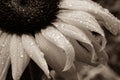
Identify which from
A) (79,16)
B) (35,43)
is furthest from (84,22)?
(35,43)

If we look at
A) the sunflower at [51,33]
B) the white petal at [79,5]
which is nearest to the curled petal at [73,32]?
the sunflower at [51,33]

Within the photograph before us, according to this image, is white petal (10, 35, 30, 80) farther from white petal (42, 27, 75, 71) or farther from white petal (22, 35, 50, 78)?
white petal (42, 27, 75, 71)

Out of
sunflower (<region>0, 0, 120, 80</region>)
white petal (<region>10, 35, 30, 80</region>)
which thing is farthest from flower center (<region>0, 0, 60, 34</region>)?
white petal (<region>10, 35, 30, 80</region>)

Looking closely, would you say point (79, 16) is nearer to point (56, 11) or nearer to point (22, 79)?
point (56, 11)

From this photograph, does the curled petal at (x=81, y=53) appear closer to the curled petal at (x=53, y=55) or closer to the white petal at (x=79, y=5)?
the curled petal at (x=53, y=55)

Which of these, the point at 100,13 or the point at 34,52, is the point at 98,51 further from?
the point at 34,52

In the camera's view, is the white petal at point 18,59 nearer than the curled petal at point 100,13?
Yes

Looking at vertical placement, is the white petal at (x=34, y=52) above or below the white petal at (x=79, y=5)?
below

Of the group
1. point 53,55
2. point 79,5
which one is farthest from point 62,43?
point 79,5
